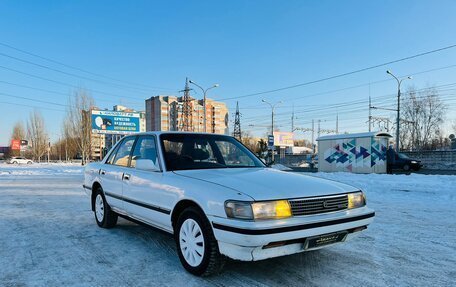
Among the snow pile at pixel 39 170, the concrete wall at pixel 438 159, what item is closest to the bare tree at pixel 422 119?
the concrete wall at pixel 438 159

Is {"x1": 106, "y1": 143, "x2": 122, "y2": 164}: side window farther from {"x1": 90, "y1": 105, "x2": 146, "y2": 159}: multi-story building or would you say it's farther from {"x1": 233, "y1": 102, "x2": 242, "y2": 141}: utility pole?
{"x1": 233, "y1": 102, "x2": 242, "y2": 141}: utility pole

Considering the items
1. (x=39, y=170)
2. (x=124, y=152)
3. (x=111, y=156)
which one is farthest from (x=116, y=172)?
(x=39, y=170)

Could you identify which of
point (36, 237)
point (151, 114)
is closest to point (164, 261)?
point (36, 237)

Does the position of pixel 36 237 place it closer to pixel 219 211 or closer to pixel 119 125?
pixel 219 211

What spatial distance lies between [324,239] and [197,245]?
1.33 metres

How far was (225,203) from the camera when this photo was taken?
11.5 ft

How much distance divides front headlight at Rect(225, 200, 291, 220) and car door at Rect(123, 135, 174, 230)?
3.00ft

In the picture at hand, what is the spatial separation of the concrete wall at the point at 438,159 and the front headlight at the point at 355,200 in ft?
116

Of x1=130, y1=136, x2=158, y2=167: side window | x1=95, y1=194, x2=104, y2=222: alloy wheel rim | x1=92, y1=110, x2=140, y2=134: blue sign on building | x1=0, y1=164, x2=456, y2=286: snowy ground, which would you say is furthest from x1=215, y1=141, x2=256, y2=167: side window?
x1=92, y1=110, x2=140, y2=134: blue sign on building

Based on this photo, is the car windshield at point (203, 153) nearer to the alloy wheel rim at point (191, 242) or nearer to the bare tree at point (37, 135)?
the alloy wheel rim at point (191, 242)

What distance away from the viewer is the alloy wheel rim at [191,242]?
3832 millimetres

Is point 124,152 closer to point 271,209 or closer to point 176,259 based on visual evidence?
point 176,259

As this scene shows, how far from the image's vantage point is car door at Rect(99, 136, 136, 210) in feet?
18.4

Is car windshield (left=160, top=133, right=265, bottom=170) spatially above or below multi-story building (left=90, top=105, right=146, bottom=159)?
below
